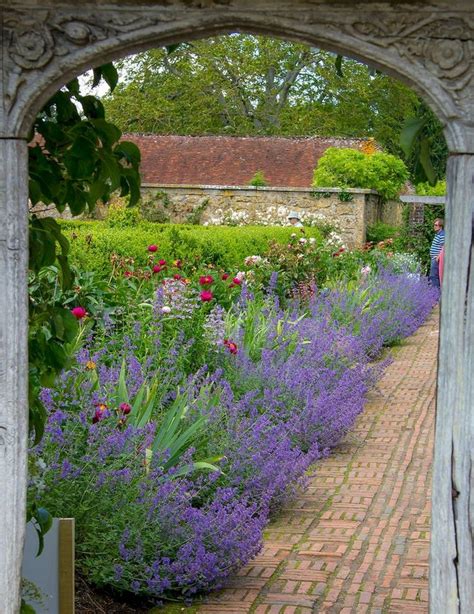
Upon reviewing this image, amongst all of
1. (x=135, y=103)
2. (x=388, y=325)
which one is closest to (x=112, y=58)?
(x=388, y=325)

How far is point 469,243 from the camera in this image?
271cm

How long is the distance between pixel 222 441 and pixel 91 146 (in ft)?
8.66

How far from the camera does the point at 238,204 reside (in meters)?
24.8

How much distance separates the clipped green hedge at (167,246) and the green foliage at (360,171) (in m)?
8.37

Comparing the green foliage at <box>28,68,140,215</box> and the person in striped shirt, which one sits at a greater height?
the green foliage at <box>28,68,140,215</box>

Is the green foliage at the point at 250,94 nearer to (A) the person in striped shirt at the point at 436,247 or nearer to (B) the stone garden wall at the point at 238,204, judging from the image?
(B) the stone garden wall at the point at 238,204

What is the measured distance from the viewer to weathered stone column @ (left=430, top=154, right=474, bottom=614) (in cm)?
273

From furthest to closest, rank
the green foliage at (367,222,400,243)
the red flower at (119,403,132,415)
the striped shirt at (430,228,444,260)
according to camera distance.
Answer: the green foliage at (367,222,400,243)
the striped shirt at (430,228,444,260)
the red flower at (119,403,132,415)

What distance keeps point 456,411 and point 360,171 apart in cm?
2149

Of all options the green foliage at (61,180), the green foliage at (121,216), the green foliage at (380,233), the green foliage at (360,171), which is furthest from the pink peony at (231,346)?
the green foliage at (380,233)

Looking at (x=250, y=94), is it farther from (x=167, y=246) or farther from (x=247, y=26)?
(x=247, y=26)

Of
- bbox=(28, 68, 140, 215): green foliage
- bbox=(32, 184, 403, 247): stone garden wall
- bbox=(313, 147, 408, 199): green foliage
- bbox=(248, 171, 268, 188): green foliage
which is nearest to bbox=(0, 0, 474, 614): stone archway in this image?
bbox=(28, 68, 140, 215): green foliage

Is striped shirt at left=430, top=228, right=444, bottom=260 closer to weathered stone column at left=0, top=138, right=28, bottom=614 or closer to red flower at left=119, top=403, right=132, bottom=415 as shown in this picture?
red flower at left=119, top=403, right=132, bottom=415

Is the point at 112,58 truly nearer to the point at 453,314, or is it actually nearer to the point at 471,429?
the point at 453,314
